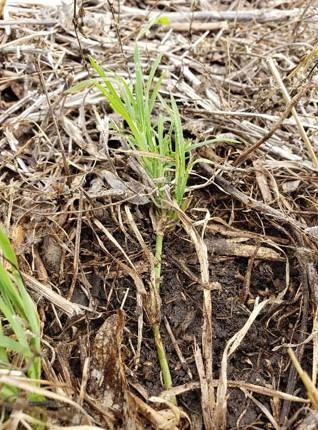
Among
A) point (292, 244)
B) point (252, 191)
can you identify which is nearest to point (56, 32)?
point (252, 191)

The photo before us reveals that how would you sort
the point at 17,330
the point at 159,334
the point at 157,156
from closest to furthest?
the point at 17,330 < the point at 159,334 < the point at 157,156

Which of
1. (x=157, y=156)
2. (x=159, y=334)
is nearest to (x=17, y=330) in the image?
(x=159, y=334)

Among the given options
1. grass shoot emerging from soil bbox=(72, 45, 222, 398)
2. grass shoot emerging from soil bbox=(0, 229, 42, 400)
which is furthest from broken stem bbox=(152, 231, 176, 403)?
grass shoot emerging from soil bbox=(0, 229, 42, 400)

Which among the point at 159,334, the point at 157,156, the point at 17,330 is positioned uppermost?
the point at 157,156

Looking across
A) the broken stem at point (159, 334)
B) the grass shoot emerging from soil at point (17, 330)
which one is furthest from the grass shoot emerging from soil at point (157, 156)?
the grass shoot emerging from soil at point (17, 330)

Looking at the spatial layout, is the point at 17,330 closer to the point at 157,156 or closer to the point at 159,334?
the point at 159,334

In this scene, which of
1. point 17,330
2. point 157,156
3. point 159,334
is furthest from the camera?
point 157,156

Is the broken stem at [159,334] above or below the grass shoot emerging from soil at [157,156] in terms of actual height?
below

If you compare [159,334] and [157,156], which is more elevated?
[157,156]

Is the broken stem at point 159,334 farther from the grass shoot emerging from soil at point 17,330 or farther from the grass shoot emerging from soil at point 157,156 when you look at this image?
the grass shoot emerging from soil at point 17,330
